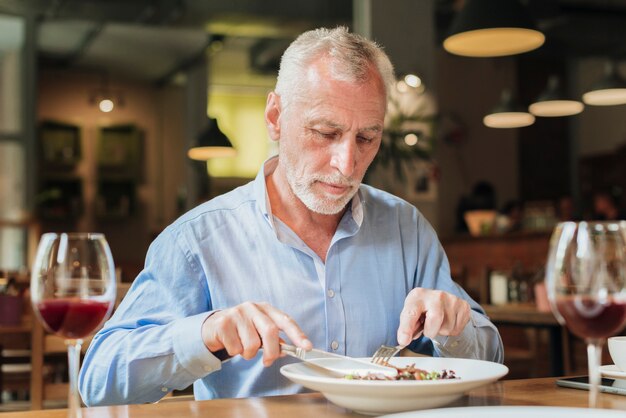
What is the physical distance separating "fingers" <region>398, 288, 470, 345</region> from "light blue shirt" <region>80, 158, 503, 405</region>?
12cm

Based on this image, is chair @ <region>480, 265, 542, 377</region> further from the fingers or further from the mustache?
the fingers

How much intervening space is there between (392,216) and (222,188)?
8.10m

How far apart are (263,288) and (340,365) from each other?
1.35ft

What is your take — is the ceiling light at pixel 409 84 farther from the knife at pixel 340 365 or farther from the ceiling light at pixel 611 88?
the knife at pixel 340 365

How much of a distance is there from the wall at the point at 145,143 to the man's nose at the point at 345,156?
8.26 m

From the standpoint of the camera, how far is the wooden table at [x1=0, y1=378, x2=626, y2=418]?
115 cm

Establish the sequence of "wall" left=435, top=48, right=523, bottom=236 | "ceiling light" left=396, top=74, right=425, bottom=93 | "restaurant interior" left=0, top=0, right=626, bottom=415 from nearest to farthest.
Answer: "ceiling light" left=396, top=74, right=425, bottom=93 → "restaurant interior" left=0, top=0, right=626, bottom=415 → "wall" left=435, top=48, right=523, bottom=236

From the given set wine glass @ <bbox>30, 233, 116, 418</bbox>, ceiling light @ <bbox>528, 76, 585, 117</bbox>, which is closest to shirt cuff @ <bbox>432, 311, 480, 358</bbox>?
wine glass @ <bbox>30, 233, 116, 418</bbox>

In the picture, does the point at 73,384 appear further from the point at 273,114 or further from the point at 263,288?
the point at 273,114

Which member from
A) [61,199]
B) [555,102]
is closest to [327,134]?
[555,102]

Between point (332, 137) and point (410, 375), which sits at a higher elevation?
point (332, 137)

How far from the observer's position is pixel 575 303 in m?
0.99

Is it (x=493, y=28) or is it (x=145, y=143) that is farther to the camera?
(x=145, y=143)

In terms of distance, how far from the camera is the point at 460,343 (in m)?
1.57
